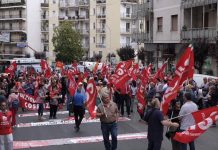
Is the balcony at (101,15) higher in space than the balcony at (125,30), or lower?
higher

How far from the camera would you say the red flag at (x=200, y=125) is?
9.74 meters

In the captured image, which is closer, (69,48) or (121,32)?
(69,48)

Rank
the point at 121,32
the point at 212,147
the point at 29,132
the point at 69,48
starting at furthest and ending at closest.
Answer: the point at 121,32
the point at 69,48
the point at 29,132
the point at 212,147

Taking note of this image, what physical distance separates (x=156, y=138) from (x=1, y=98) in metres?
3.81

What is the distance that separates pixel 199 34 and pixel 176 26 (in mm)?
4753

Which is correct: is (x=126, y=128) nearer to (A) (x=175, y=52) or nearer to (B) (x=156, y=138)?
(B) (x=156, y=138)

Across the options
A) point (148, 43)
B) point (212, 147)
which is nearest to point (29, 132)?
point (212, 147)

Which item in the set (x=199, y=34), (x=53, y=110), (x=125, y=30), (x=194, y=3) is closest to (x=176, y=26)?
(x=194, y=3)

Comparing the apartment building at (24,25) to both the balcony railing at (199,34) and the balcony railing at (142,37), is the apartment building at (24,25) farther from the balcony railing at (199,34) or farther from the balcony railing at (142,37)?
the balcony railing at (199,34)

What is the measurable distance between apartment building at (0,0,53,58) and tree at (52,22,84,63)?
21760mm

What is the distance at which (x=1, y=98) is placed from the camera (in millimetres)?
11555

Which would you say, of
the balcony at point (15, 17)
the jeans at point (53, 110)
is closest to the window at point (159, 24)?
the jeans at point (53, 110)

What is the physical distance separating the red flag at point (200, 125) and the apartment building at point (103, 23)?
215 feet

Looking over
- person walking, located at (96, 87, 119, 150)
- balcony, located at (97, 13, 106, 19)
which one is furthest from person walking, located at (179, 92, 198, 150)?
balcony, located at (97, 13, 106, 19)
